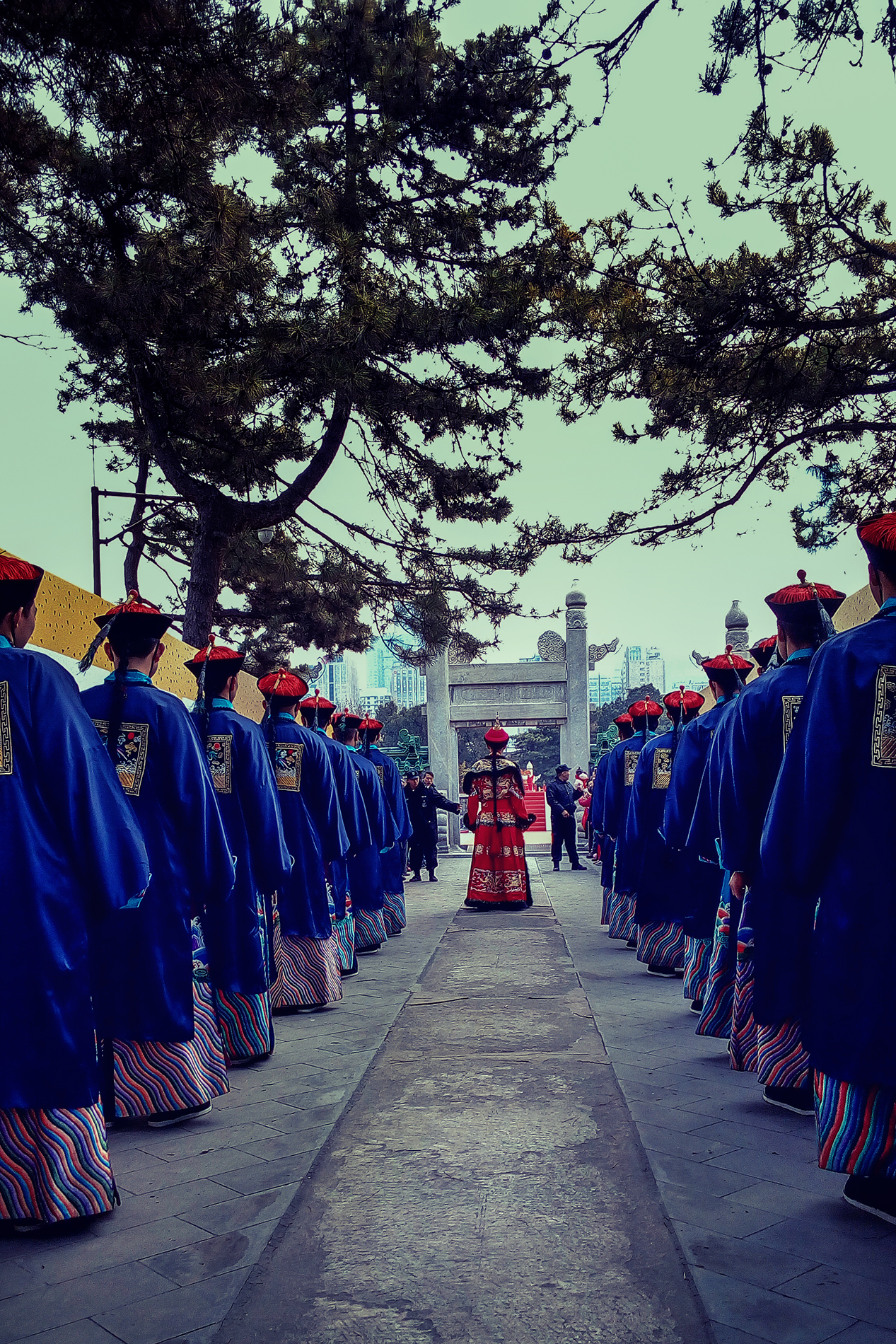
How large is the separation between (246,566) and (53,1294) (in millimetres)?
9835

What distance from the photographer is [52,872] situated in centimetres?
296

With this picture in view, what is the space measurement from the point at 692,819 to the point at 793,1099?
1790mm

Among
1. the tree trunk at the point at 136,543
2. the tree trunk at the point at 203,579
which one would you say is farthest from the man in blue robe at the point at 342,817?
the tree trunk at the point at 136,543

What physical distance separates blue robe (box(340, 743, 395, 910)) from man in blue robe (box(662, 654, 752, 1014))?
2942 mm

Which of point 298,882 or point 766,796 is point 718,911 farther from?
point 298,882

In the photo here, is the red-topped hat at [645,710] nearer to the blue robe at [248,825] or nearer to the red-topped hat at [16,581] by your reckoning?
the blue robe at [248,825]

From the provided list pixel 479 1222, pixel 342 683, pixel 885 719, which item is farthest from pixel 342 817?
pixel 342 683

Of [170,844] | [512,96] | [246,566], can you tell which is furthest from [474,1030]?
[246,566]

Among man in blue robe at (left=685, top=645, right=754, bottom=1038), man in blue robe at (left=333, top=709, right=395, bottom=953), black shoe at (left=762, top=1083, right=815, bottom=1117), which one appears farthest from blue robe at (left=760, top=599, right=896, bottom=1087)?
man in blue robe at (left=333, top=709, right=395, bottom=953)

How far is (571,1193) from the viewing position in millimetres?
3004

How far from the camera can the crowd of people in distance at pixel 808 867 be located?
2.74 m

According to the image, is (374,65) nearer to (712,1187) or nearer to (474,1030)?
(474,1030)

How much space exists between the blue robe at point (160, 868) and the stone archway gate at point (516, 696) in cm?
1939

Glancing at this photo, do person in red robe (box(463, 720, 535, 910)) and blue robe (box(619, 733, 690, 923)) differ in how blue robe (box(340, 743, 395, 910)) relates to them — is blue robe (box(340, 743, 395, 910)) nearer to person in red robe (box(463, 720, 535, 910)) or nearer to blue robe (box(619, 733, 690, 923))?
blue robe (box(619, 733, 690, 923))
